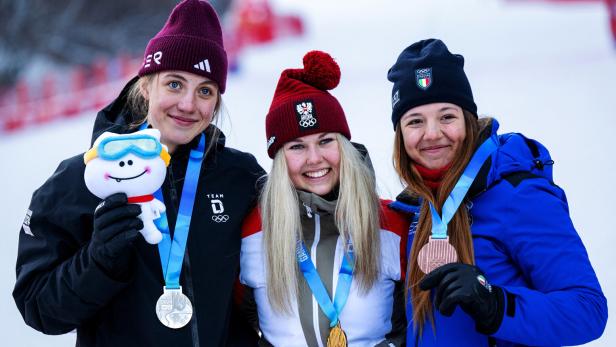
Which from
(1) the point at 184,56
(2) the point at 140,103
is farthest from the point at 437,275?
(2) the point at 140,103

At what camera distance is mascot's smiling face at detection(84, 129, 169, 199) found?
1.96 m

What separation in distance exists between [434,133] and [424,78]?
0.59 ft

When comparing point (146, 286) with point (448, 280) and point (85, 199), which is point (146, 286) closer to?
point (85, 199)

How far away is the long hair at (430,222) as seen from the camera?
2.10 meters

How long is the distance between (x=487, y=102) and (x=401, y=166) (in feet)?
15.0

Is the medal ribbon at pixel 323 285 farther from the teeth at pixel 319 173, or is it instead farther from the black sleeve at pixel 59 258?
the black sleeve at pixel 59 258

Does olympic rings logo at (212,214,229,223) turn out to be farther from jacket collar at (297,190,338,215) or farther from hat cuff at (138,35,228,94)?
hat cuff at (138,35,228,94)

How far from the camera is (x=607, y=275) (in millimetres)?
4285

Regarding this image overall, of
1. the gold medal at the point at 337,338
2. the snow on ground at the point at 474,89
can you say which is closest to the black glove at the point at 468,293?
the gold medal at the point at 337,338

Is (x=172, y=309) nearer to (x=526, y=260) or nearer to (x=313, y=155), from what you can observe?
(x=313, y=155)

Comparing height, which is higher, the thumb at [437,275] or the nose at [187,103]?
the nose at [187,103]

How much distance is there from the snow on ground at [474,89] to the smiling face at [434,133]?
1351 millimetres

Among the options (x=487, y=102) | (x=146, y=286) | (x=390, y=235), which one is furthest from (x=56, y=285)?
(x=487, y=102)

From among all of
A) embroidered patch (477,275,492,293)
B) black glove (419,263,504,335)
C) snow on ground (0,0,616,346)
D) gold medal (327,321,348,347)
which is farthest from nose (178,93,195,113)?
snow on ground (0,0,616,346)
